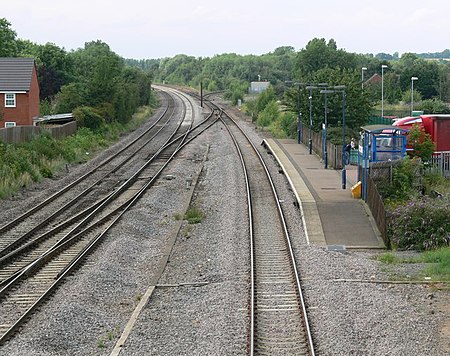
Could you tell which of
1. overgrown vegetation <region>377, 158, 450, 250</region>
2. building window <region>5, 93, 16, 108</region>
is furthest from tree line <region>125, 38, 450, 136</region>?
overgrown vegetation <region>377, 158, 450, 250</region>

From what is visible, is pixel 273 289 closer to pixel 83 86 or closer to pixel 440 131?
pixel 440 131

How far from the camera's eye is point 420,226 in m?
23.6

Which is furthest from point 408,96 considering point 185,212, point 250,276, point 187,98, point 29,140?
point 250,276

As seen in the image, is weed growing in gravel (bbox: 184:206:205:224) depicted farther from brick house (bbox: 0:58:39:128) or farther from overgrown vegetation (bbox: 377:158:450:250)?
brick house (bbox: 0:58:39:128)

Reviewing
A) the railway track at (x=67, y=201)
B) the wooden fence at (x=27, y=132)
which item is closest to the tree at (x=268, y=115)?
the railway track at (x=67, y=201)

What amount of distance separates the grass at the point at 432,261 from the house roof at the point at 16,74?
1479 inches

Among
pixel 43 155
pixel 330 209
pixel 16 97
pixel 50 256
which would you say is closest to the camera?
pixel 50 256

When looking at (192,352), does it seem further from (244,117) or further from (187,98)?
(187,98)

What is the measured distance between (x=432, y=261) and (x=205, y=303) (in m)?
6.91

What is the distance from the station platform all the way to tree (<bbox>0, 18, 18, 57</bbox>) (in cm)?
4203

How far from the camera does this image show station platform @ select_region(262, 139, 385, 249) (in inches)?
949

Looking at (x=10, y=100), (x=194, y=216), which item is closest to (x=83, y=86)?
(x=10, y=100)

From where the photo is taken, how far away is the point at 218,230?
83.3ft

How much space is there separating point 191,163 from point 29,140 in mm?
8734
